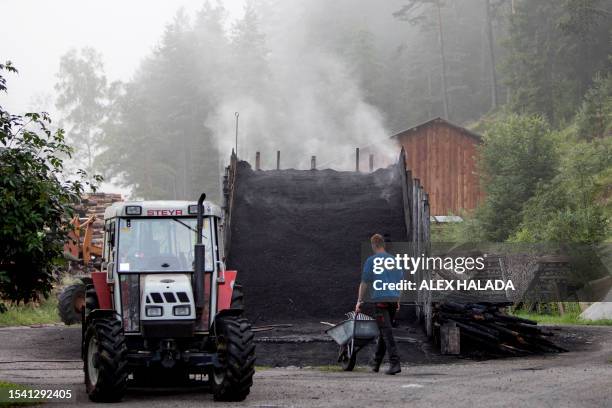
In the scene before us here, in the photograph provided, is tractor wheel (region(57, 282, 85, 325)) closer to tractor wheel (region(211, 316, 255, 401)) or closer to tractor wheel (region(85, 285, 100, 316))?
tractor wheel (region(85, 285, 100, 316))

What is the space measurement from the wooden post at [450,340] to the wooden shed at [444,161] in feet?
106

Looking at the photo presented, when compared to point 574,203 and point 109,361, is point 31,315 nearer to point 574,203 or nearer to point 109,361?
point 109,361

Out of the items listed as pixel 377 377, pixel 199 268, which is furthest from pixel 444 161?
pixel 199 268

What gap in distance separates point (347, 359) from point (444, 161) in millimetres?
35701

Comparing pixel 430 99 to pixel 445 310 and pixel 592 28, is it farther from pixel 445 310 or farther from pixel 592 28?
pixel 445 310

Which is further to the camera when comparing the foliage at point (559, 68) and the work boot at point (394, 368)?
the foliage at point (559, 68)

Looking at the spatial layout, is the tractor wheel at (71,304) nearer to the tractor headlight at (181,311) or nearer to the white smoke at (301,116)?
the tractor headlight at (181,311)

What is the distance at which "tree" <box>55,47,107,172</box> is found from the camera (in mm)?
95625

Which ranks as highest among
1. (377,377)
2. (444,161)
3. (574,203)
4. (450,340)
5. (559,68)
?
(559,68)

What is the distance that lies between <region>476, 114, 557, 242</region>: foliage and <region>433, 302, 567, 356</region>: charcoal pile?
18.3 metres

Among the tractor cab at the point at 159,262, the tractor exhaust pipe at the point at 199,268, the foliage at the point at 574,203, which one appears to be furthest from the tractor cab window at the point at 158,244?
the foliage at the point at 574,203

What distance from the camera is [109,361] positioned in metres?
→ 11.9

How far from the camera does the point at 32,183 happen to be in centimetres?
1234

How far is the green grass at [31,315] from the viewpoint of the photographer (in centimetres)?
2738
